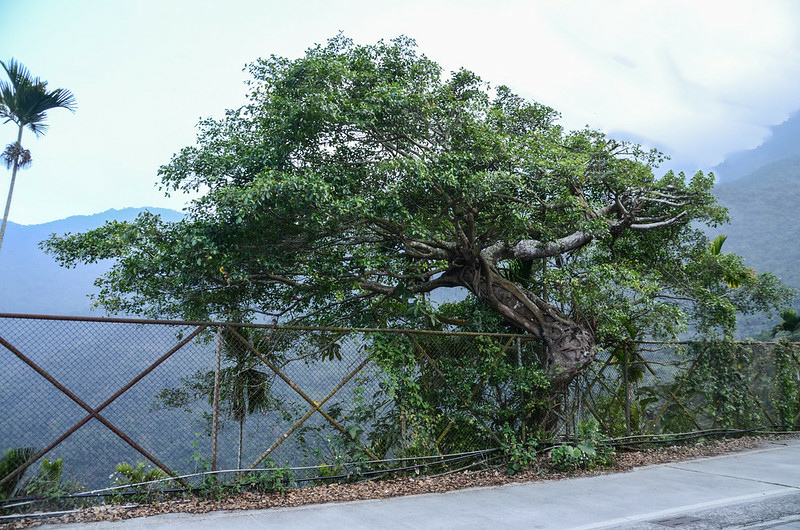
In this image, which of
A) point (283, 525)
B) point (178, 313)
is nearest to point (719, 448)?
point (283, 525)

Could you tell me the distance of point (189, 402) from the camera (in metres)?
7.92

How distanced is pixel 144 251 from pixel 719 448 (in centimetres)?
1086

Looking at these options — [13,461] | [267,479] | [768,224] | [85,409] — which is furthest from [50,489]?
[768,224]

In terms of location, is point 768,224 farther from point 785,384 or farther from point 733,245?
point 785,384

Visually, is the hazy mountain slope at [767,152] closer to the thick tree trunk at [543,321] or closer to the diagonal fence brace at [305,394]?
the thick tree trunk at [543,321]

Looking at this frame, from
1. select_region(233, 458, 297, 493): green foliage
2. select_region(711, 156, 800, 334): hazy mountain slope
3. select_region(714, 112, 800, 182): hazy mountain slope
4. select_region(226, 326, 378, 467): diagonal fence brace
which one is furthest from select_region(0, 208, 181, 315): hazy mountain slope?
select_region(714, 112, 800, 182): hazy mountain slope

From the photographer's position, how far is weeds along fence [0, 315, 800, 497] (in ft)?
18.9

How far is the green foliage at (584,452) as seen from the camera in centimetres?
847

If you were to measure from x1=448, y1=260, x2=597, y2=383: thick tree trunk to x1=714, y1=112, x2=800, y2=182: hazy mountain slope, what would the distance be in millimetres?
116203

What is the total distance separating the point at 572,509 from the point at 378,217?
4.61 meters

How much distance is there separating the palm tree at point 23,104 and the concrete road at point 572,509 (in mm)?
13441

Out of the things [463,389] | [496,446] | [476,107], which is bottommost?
[496,446]

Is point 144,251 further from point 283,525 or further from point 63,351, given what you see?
point 283,525

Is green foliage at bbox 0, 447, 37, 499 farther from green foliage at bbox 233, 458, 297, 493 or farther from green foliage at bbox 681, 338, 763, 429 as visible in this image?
green foliage at bbox 681, 338, 763, 429
